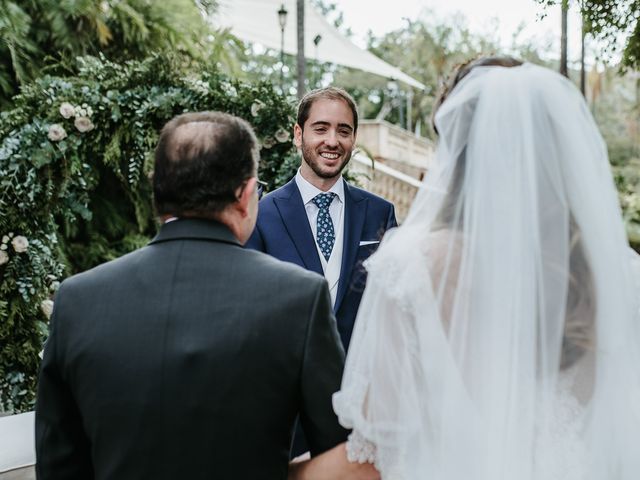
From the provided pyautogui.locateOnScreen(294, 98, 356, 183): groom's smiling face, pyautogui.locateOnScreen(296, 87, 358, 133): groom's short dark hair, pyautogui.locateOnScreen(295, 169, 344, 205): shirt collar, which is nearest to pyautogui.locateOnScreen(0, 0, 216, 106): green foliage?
pyautogui.locateOnScreen(296, 87, 358, 133): groom's short dark hair

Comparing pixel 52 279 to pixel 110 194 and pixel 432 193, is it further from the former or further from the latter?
pixel 432 193

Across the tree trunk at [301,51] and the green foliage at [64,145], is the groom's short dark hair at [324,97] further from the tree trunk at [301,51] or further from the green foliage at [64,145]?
the tree trunk at [301,51]

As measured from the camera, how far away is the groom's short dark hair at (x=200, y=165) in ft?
5.24

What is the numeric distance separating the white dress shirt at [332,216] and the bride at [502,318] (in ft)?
5.21

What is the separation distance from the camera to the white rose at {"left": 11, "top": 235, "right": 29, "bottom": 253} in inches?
183

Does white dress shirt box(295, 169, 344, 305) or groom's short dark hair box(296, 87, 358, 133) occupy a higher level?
groom's short dark hair box(296, 87, 358, 133)

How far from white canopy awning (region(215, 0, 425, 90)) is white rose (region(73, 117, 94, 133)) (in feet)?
40.8

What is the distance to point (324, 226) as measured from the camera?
3.42m

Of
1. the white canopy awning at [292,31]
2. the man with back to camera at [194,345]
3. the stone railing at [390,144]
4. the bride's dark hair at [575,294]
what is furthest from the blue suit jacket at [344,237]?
the stone railing at [390,144]

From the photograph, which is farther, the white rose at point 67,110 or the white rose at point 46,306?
the white rose at point 46,306

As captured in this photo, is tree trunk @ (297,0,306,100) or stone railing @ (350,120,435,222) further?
stone railing @ (350,120,435,222)

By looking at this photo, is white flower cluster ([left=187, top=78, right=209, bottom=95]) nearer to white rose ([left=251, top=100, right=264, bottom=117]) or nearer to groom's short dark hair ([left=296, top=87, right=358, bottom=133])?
white rose ([left=251, top=100, right=264, bottom=117])

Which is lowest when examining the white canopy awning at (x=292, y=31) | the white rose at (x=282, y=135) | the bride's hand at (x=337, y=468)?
the bride's hand at (x=337, y=468)

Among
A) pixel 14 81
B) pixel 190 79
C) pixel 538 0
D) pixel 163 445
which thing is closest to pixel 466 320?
pixel 163 445
